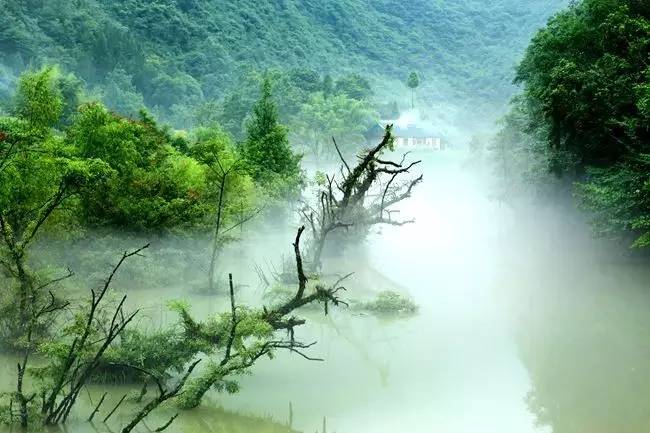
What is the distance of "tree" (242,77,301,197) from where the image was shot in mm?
28594

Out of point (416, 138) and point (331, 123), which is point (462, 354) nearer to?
point (331, 123)

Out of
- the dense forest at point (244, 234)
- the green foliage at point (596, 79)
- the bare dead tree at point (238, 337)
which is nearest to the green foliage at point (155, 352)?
the dense forest at point (244, 234)

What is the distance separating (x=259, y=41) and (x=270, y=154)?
61818mm

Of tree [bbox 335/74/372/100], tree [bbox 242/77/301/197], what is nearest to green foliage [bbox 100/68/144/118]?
tree [bbox 335/74/372/100]

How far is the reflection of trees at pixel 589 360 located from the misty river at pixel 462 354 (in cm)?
3

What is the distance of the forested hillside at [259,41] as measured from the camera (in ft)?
213

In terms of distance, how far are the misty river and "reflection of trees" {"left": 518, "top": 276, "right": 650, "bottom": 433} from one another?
0.09 ft

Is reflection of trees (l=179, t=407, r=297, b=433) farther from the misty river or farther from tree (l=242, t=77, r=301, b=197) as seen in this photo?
tree (l=242, t=77, r=301, b=197)

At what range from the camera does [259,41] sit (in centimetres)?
8856

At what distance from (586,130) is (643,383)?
33.9 ft

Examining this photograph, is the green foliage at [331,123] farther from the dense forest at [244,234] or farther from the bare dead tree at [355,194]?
the bare dead tree at [355,194]

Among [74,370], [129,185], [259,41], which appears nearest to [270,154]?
[129,185]

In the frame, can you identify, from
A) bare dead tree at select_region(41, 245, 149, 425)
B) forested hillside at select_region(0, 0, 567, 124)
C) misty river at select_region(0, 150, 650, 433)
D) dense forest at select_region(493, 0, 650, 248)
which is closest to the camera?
bare dead tree at select_region(41, 245, 149, 425)

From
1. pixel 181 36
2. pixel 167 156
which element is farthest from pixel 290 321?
pixel 181 36
